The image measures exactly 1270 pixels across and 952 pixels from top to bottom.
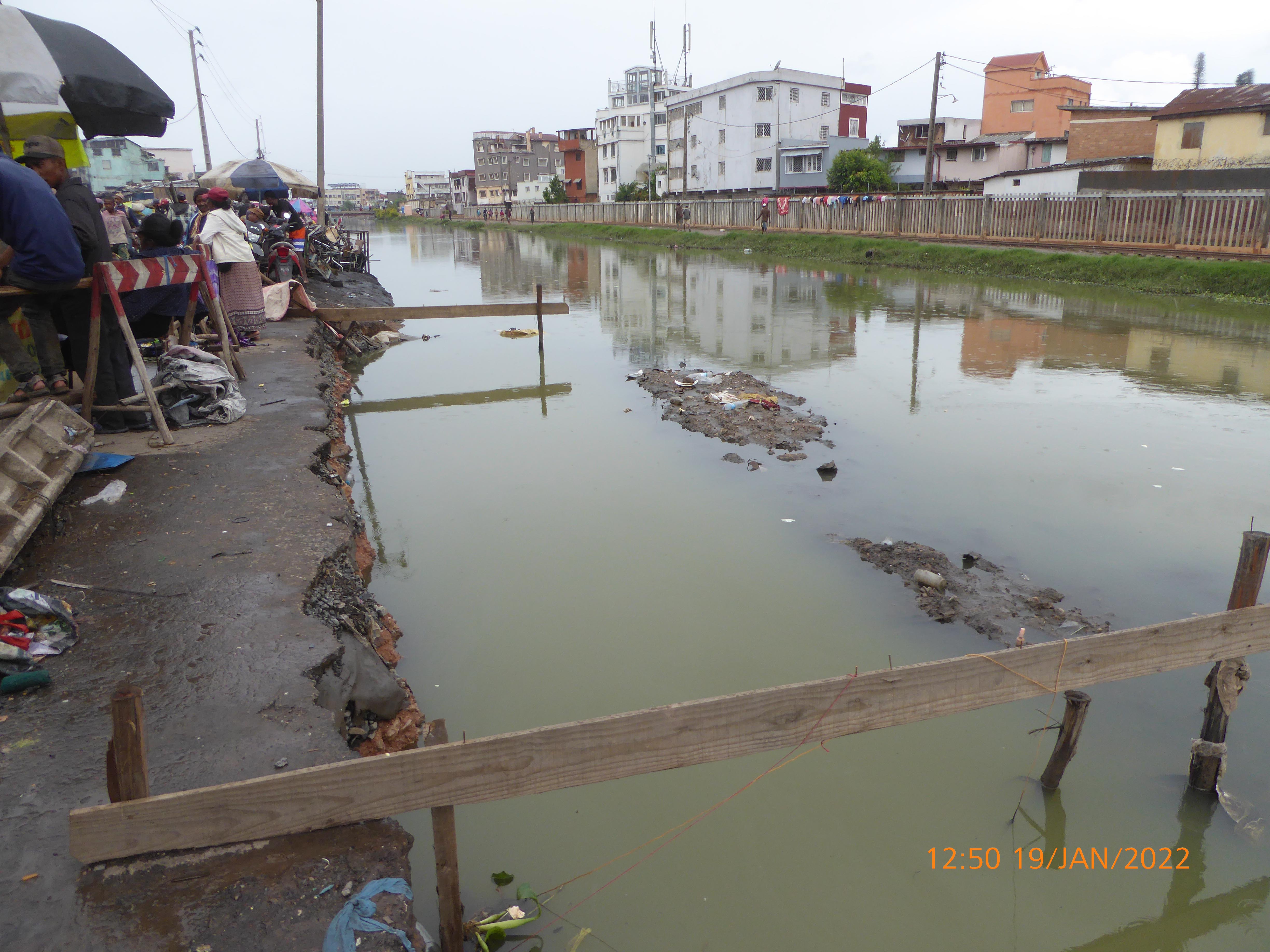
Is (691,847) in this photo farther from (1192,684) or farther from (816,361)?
(816,361)

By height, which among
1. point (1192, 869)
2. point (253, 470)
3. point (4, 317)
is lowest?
point (1192, 869)

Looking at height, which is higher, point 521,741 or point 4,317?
point 4,317

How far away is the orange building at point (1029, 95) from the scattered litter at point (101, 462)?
151ft

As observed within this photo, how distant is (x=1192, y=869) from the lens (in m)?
2.97

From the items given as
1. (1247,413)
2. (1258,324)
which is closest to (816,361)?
(1247,413)

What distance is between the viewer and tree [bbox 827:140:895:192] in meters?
35.4

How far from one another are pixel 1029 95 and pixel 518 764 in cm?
4933

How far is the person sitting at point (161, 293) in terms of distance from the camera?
→ 6.25 meters

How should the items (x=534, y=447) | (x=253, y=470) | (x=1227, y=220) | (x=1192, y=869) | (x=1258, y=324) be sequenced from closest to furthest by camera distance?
(x=1192, y=869) < (x=253, y=470) < (x=534, y=447) < (x=1258, y=324) < (x=1227, y=220)

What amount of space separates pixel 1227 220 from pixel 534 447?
17.5m

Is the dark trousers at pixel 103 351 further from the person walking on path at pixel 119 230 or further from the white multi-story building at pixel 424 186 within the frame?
the white multi-story building at pixel 424 186

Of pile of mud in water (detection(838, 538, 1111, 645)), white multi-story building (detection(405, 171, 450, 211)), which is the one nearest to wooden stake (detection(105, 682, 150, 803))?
pile of mud in water (detection(838, 538, 1111, 645))

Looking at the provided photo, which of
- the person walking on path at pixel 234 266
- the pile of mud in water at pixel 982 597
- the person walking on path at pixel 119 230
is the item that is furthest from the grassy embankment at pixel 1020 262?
the person walking on path at pixel 119 230

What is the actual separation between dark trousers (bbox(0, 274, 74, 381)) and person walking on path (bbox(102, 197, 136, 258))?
19.3 feet
